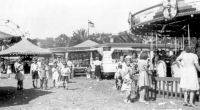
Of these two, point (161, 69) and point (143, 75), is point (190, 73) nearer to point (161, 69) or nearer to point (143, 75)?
point (143, 75)

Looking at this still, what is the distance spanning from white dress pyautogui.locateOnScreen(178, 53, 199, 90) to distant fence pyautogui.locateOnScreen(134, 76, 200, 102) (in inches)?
42.4

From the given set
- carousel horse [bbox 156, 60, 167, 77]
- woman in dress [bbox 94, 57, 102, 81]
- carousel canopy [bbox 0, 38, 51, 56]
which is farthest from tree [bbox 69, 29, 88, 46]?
carousel horse [bbox 156, 60, 167, 77]

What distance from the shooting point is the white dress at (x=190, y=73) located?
7.41 metres

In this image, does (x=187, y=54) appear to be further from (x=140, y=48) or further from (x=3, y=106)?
(x=140, y=48)

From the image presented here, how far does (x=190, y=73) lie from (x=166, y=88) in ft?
6.80

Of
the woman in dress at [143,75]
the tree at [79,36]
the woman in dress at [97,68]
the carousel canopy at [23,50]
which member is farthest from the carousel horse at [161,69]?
the tree at [79,36]

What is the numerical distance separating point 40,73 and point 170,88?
261 inches

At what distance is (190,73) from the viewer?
7.48 meters

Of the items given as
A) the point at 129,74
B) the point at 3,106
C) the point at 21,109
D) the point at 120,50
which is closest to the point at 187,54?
the point at 129,74

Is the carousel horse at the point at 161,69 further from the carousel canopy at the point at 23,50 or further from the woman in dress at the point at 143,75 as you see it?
the carousel canopy at the point at 23,50

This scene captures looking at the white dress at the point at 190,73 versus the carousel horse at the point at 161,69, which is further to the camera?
the carousel horse at the point at 161,69

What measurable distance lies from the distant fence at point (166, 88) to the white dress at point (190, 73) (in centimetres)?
108

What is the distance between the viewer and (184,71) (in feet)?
25.1

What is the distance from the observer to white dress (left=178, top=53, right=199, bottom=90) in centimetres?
741
